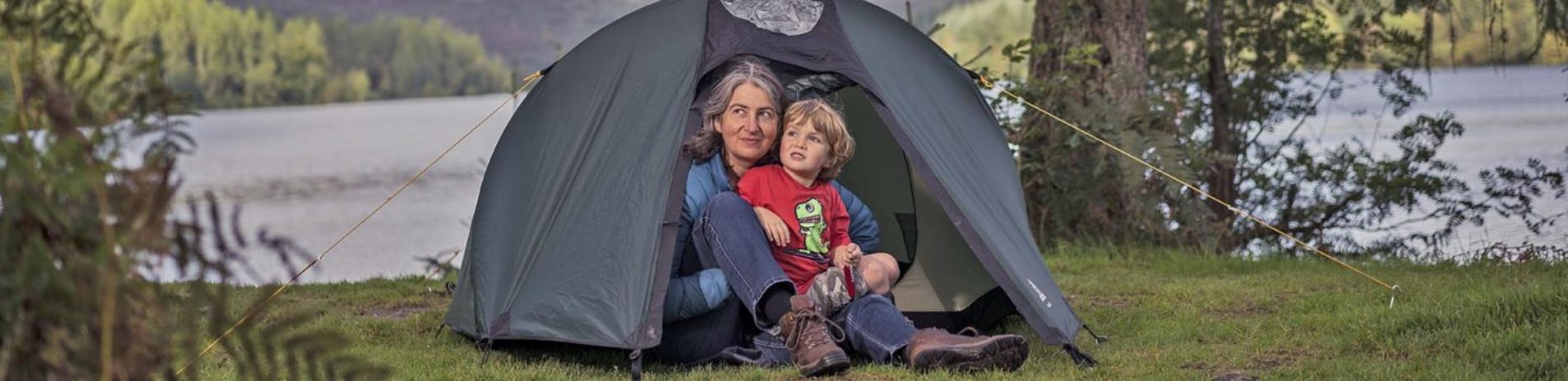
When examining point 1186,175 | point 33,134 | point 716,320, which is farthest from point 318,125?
point 33,134

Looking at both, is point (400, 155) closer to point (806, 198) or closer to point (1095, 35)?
point (1095, 35)

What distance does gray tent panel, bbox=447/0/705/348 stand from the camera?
507 centimetres

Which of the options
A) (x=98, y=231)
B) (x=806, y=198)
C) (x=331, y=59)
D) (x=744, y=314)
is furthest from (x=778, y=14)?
(x=331, y=59)

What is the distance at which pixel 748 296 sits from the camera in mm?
5008

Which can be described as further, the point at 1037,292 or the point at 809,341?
the point at 1037,292

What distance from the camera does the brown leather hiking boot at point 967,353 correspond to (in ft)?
15.6

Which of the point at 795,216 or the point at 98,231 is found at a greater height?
the point at 98,231

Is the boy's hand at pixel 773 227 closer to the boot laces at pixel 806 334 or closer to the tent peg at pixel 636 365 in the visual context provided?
the boot laces at pixel 806 334

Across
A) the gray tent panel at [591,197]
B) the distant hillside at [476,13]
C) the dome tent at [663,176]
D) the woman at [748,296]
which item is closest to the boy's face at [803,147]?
the woman at [748,296]

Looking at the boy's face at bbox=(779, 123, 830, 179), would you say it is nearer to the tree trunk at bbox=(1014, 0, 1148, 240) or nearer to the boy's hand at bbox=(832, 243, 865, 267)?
the boy's hand at bbox=(832, 243, 865, 267)

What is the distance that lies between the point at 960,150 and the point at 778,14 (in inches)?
29.7

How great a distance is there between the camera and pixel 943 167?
17.5ft

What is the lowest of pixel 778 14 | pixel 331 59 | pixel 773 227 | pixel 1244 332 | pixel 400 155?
pixel 400 155

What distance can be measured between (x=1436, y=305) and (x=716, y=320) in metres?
2.29
